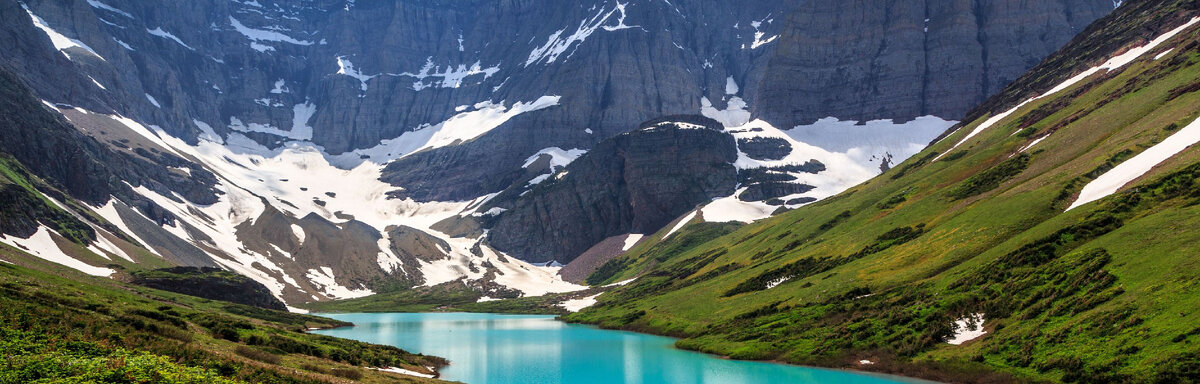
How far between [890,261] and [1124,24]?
11639cm

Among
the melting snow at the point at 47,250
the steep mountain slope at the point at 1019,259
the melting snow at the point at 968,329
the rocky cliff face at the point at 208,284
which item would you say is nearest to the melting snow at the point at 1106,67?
the steep mountain slope at the point at 1019,259

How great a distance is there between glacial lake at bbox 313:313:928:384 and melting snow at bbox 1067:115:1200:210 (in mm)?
34932

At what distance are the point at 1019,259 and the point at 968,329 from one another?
34.3 ft

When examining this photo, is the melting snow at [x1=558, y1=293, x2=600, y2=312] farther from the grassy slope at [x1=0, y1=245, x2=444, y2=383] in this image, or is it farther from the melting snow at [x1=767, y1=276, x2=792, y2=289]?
the grassy slope at [x1=0, y1=245, x2=444, y2=383]

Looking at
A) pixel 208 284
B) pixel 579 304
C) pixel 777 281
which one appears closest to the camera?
pixel 777 281

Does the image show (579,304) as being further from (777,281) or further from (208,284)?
(777,281)

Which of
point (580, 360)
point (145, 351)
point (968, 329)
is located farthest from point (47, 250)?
point (968, 329)

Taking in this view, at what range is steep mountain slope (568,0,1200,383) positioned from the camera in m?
50.7

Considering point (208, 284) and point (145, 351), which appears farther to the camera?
point (208, 284)

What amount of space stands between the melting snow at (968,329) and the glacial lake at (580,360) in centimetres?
569

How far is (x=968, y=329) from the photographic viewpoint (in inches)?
2446

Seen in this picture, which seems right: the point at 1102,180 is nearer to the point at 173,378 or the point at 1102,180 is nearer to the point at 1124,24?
the point at 173,378

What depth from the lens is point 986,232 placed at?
3285 inches

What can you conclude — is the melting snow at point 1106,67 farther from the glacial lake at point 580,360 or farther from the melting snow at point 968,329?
the melting snow at point 968,329
